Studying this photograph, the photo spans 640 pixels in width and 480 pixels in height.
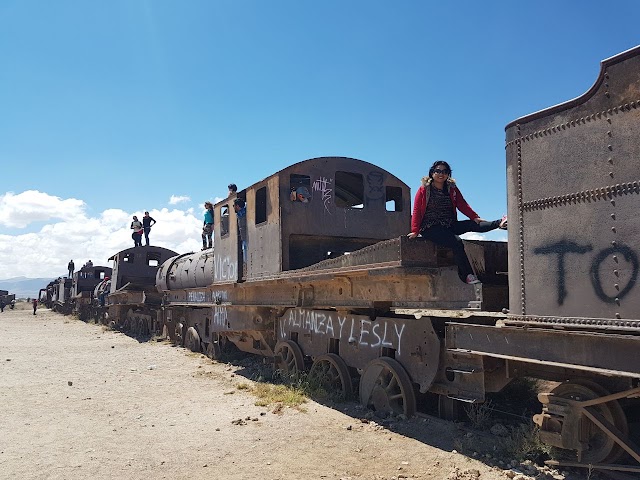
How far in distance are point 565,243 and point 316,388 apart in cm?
506

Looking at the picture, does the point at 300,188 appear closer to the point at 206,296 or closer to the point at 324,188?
the point at 324,188

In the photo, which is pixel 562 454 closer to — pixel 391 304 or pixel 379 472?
pixel 379 472

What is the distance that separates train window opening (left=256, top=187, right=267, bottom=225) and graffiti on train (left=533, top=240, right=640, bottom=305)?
6610mm

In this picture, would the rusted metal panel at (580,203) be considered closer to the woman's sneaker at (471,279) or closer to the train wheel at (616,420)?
the woman's sneaker at (471,279)

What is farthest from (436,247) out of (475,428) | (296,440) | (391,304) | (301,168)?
(301,168)

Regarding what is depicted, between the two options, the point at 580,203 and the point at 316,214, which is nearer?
the point at 580,203

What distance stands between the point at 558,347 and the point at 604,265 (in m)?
0.78

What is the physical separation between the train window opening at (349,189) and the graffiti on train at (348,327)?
246cm

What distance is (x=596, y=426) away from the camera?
4.45 meters

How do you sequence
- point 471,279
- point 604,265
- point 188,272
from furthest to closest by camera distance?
point 188,272 → point 471,279 → point 604,265

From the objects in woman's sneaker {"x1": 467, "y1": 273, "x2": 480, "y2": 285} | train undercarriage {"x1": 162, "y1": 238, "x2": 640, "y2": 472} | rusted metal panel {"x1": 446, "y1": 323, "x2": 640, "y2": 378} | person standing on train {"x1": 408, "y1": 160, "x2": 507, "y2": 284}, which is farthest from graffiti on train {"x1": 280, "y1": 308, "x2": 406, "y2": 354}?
rusted metal panel {"x1": 446, "y1": 323, "x2": 640, "y2": 378}

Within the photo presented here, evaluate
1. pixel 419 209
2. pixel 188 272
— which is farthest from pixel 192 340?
pixel 419 209

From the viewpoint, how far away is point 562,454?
4840 mm

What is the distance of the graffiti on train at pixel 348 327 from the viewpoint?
6957 millimetres
